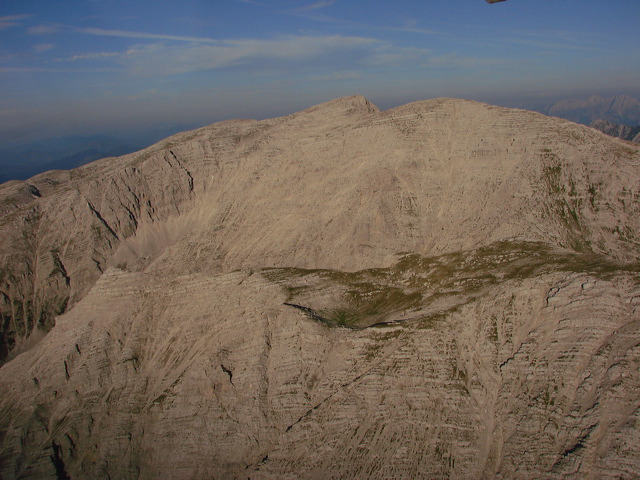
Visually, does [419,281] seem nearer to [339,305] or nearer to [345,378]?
[339,305]

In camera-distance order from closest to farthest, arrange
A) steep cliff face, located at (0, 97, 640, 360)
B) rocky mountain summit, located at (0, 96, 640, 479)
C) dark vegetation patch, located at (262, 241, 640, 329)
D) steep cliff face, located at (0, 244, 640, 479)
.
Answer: steep cliff face, located at (0, 244, 640, 479), rocky mountain summit, located at (0, 96, 640, 479), dark vegetation patch, located at (262, 241, 640, 329), steep cliff face, located at (0, 97, 640, 360)

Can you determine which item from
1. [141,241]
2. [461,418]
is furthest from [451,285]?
[141,241]

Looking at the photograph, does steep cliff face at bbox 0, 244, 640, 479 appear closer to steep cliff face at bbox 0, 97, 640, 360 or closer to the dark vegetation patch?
the dark vegetation patch

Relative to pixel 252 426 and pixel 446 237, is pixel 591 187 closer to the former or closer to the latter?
pixel 446 237

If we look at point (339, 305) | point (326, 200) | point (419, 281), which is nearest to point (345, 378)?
point (339, 305)

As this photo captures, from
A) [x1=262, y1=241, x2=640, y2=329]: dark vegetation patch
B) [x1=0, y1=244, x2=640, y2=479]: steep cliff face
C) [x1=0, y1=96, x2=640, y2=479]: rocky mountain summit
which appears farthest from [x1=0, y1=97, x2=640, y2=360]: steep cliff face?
[x1=0, y1=244, x2=640, y2=479]: steep cliff face

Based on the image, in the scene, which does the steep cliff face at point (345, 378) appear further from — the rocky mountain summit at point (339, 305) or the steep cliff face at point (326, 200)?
the steep cliff face at point (326, 200)

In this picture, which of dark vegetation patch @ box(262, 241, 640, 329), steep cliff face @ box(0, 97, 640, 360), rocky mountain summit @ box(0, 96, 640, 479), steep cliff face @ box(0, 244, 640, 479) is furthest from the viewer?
steep cliff face @ box(0, 97, 640, 360)

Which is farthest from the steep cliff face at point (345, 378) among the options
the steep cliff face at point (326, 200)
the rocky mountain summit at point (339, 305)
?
the steep cliff face at point (326, 200)
